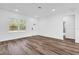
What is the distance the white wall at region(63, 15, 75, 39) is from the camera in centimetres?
641

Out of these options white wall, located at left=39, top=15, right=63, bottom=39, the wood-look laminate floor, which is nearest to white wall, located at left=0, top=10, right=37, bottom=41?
the wood-look laminate floor

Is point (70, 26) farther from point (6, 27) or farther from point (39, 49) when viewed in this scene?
point (6, 27)

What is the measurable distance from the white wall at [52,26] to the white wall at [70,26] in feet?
3.20

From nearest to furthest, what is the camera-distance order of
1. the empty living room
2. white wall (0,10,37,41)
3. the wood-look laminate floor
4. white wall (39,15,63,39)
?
the wood-look laminate floor → the empty living room → white wall (0,10,37,41) → white wall (39,15,63,39)

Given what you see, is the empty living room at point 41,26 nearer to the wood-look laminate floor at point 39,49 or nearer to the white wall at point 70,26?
the white wall at point 70,26

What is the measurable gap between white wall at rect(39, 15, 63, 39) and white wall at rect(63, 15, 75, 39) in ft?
3.20

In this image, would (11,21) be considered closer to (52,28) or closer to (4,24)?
(4,24)

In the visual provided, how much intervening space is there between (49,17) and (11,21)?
3.43 m

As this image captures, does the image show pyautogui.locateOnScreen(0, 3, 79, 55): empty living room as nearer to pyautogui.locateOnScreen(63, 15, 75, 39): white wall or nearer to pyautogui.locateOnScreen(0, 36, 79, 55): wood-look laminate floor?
pyautogui.locateOnScreen(63, 15, 75, 39): white wall

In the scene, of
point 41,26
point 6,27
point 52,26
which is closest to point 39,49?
point 6,27

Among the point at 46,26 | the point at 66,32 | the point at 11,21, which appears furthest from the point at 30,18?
the point at 66,32

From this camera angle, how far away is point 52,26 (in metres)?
7.27

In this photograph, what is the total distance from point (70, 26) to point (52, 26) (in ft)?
4.91

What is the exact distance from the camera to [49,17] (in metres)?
7.68
